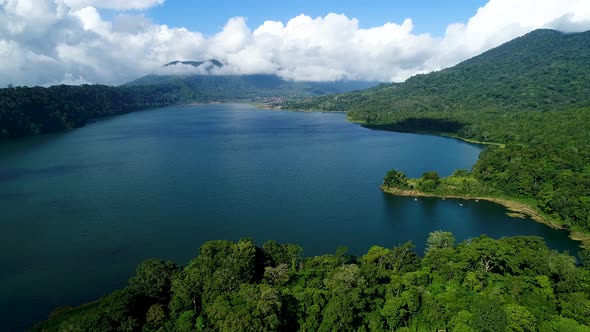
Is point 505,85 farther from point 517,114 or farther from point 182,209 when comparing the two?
point 182,209

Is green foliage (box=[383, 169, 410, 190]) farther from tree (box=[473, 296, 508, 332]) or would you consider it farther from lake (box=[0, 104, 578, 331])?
tree (box=[473, 296, 508, 332])

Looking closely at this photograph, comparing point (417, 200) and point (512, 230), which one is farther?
point (417, 200)

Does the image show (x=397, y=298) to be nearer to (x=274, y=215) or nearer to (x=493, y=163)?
(x=274, y=215)

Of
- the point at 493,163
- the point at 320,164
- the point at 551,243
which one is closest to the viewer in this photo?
the point at 551,243

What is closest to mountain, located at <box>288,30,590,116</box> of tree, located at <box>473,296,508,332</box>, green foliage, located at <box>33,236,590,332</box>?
green foliage, located at <box>33,236,590,332</box>

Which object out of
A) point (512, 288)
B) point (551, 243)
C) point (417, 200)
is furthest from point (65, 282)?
point (551, 243)

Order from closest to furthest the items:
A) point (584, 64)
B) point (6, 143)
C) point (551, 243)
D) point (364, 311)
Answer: point (364, 311) → point (551, 243) → point (6, 143) → point (584, 64)

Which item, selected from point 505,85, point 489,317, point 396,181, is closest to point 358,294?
point 489,317
